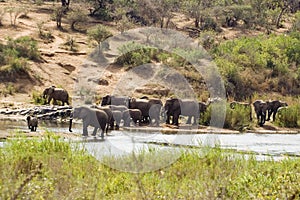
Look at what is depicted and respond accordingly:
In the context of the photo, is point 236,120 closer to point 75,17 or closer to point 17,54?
point 17,54

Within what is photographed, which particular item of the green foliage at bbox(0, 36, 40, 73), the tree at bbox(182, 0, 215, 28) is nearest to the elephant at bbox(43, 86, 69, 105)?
the green foliage at bbox(0, 36, 40, 73)

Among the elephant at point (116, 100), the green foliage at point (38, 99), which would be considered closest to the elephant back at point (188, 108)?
the elephant at point (116, 100)

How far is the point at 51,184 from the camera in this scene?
7.47 metres

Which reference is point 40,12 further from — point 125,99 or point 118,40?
point 125,99

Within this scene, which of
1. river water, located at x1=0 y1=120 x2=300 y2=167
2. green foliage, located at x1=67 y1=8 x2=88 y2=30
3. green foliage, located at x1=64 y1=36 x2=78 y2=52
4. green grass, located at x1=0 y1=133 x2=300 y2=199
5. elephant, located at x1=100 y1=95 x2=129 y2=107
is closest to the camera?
green grass, located at x1=0 y1=133 x2=300 y2=199

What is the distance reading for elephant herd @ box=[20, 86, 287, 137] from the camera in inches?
679

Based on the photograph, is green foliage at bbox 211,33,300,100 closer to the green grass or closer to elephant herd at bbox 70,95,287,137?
elephant herd at bbox 70,95,287,137

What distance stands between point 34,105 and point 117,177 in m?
15.7

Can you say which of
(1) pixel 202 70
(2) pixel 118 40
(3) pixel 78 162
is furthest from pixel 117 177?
(2) pixel 118 40

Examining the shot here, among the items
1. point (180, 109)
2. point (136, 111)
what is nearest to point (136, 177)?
point (136, 111)

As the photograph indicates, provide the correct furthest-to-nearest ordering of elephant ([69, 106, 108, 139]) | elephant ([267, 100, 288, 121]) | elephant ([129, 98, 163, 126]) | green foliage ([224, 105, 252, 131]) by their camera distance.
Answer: elephant ([267, 100, 288, 121]) < green foliage ([224, 105, 252, 131]) < elephant ([129, 98, 163, 126]) < elephant ([69, 106, 108, 139])

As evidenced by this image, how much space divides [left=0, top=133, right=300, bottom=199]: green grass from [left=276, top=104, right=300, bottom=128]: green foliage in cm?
1267

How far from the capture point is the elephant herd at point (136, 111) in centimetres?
1723

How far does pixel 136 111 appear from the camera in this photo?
20609 millimetres
